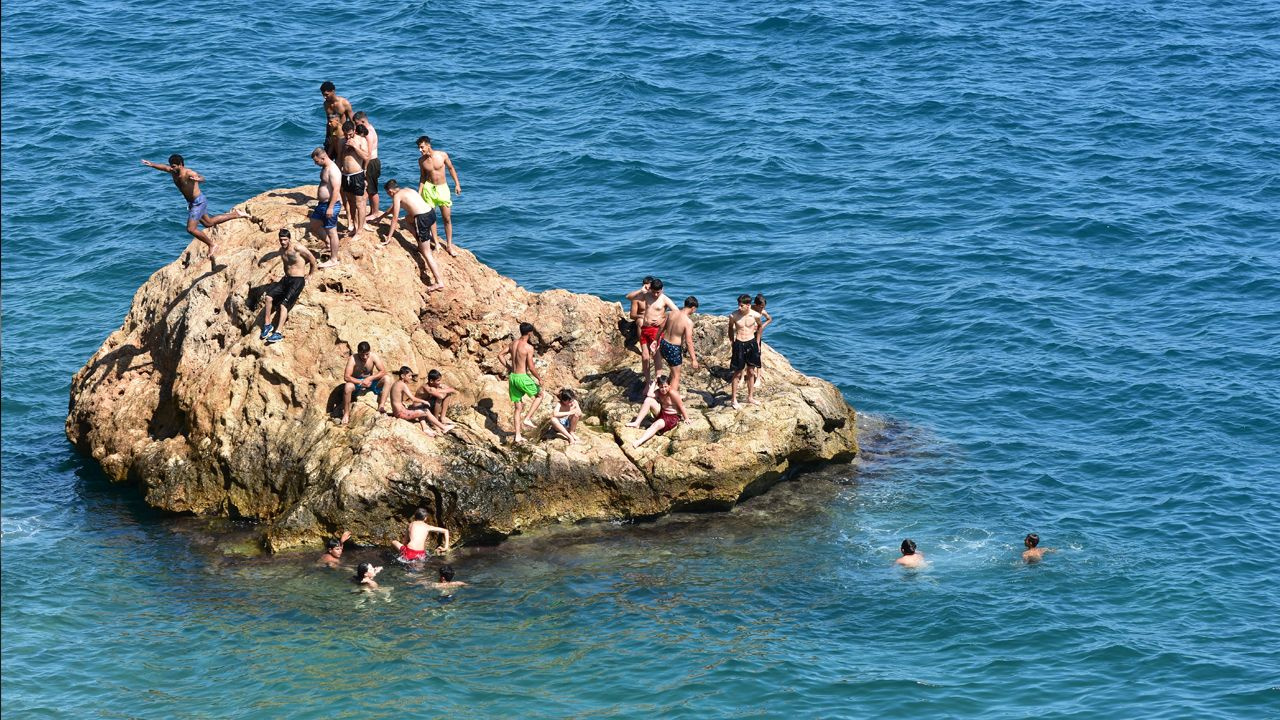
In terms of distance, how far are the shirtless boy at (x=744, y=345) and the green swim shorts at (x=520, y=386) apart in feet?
12.0

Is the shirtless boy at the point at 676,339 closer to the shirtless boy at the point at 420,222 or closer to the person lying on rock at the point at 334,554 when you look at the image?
the shirtless boy at the point at 420,222

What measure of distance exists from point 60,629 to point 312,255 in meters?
7.62

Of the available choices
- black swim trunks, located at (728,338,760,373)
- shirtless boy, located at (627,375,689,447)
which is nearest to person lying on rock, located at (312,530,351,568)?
shirtless boy, located at (627,375,689,447)

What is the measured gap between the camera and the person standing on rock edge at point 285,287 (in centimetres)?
2491

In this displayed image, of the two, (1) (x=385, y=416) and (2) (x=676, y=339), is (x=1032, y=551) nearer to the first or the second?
(2) (x=676, y=339)

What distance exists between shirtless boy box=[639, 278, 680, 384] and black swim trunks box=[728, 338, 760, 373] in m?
1.35

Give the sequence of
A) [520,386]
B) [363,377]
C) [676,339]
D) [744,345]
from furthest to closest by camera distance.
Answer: [744,345], [676,339], [520,386], [363,377]

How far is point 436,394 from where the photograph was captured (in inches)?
964

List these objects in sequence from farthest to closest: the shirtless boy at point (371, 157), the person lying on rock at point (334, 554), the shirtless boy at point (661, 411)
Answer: the shirtless boy at point (371, 157) < the shirtless boy at point (661, 411) < the person lying on rock at point (334, 554)

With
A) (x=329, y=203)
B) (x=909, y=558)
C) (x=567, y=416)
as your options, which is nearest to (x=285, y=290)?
(x=329, y=203)

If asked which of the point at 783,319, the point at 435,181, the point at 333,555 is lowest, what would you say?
the point at 333,555

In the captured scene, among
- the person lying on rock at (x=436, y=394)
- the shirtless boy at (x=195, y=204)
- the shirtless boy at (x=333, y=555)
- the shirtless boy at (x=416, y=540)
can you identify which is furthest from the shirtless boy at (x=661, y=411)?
the shirtless boy at (x=195, y=204)

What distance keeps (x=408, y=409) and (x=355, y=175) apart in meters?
4.72

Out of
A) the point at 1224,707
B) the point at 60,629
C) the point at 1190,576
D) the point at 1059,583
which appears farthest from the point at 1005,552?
the point at 60,629
